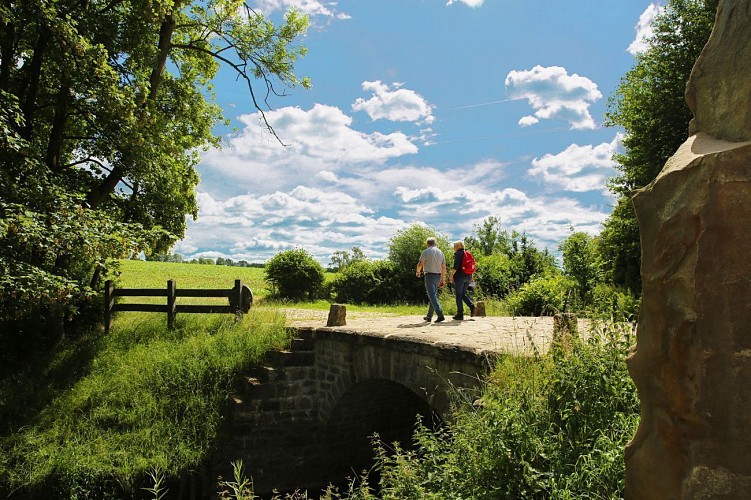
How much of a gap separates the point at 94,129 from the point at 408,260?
1395cm

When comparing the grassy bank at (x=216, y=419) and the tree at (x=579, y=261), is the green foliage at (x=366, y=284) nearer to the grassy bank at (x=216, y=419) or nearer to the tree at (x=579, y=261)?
the tree at (x=579, y=261)

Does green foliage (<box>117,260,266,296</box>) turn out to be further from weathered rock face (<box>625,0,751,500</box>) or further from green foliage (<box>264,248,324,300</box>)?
weathered rock face (<box>625,0,751,500</box>)

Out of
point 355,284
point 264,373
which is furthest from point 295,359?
point 355,284

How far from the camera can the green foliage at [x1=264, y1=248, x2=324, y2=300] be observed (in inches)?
846

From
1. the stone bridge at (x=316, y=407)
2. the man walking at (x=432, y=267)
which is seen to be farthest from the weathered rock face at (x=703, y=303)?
the man walking at (x=432, y=267)

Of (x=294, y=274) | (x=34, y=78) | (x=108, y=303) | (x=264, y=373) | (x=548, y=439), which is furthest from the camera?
(x=294, y=274)

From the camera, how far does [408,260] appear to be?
73.4 feet

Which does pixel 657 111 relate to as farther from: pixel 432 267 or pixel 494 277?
pixel 432 267

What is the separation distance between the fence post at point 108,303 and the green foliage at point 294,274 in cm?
944

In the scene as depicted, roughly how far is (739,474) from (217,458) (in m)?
9.09

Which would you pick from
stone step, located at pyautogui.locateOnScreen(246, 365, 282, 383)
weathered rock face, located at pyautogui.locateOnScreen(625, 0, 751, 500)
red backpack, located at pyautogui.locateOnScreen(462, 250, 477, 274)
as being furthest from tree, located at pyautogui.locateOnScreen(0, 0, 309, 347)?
weathered rock face, located at pyautogui.locateOnScreen(625, 0, 751, 500)

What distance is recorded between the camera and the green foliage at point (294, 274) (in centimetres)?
2148

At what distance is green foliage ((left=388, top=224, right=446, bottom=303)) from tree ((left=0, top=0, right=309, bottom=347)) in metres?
9.92

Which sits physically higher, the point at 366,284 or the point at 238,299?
the point at 366,284
